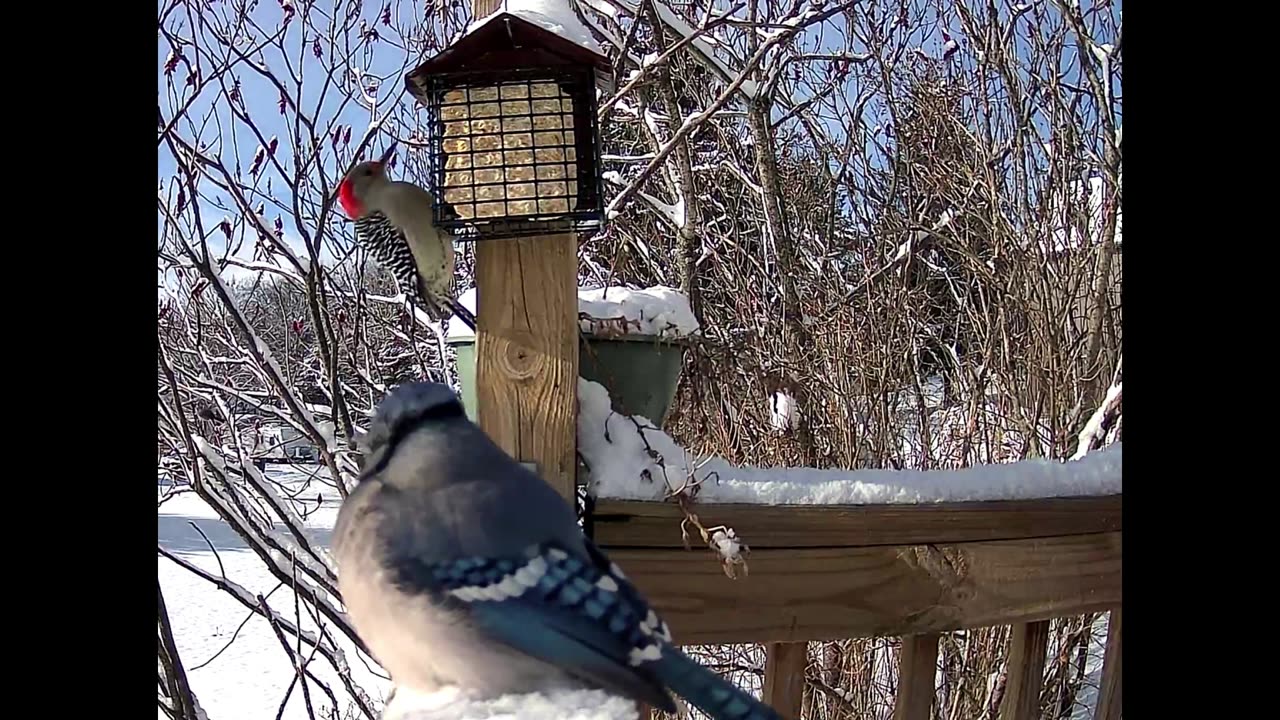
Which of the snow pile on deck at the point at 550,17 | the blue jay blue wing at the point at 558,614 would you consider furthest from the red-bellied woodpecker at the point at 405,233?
the blue jay blue wing at the point at 558,614

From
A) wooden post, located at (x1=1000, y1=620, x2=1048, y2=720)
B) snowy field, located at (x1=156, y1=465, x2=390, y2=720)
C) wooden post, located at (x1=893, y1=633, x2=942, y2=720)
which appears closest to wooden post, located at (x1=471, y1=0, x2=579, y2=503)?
wooden post, located at (x1=893, y1=633, x2=942, y2=720)

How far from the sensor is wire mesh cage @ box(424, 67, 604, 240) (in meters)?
0.58

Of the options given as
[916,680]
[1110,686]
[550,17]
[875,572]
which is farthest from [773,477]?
[1110,686]

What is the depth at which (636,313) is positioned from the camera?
72 cm

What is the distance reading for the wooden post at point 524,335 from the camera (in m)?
0.58

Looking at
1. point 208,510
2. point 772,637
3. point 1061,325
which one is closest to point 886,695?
point 1061,325

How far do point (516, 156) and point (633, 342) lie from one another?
0.57 feet

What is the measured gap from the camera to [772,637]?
0.83 m

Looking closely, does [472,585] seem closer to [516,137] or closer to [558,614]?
[558,614]

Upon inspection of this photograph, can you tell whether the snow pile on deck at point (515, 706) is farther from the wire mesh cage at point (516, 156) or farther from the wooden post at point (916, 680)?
the wooden post at point (916, 680)

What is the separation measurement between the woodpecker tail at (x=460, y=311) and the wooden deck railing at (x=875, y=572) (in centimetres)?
18

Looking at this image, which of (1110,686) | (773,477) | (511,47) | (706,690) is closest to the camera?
(706,690)

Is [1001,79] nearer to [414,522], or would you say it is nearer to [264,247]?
[264,247]

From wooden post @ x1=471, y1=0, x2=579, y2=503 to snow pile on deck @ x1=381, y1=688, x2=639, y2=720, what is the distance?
22 cm
